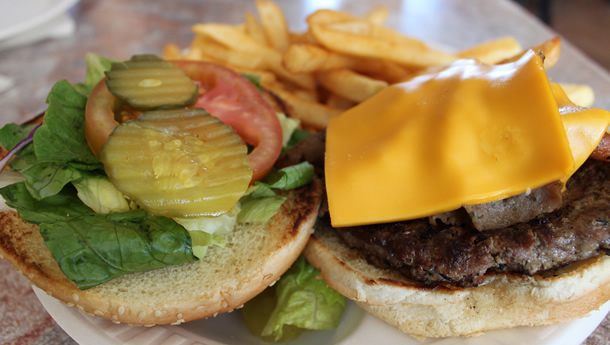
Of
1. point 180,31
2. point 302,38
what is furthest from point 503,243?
point 180,31


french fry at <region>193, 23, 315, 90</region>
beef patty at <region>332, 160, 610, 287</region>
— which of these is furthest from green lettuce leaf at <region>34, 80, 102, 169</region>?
beef patty at <region>332, 160, 610, 287</region>

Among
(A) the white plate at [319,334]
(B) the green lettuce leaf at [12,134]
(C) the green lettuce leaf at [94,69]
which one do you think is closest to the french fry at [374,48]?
(C) the green lettuce leaf at [94,69]

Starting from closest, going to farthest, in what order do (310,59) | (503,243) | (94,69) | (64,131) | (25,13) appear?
1. (503,243)
2. (64,131)
3. (94,69)
4. (310,59)
5. (25,13)

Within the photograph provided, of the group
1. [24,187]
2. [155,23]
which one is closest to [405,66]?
[24,187]

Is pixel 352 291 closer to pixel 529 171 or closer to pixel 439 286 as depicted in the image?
pixel 439 286

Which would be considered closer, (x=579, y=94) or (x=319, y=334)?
(x=319, y=334)

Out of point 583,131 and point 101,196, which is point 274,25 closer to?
point 101,196

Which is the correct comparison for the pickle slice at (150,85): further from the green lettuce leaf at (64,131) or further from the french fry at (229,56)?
the french fry at (229,56)
